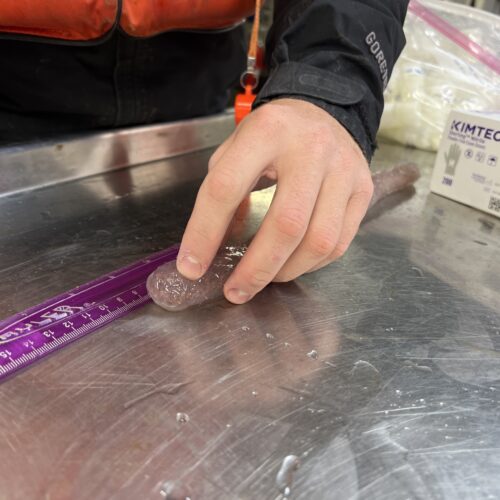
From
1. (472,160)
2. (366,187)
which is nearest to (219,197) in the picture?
(366,187)

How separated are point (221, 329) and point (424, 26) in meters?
0.88

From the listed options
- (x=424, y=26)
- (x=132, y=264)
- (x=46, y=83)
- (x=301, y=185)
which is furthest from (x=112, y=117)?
(x=424, y=26)

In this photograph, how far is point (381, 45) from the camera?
1.91ft

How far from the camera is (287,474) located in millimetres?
315

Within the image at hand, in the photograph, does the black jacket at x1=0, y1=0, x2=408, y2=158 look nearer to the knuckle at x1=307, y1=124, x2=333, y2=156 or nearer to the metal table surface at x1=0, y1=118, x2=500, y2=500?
the knuckle at x1=307, y1=124, x2=333, y2=156

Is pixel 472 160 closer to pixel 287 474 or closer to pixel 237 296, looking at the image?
pixel 237 296

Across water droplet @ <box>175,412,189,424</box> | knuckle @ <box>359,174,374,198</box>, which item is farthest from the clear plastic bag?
water droplet @ <box>175,412,189,424</box>

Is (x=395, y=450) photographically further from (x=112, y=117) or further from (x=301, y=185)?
(x=112, y=117)

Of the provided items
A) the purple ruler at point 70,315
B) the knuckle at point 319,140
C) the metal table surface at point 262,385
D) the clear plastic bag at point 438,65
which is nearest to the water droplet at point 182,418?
the metal table surface at point 262,385

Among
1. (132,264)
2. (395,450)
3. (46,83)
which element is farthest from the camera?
(46,83)

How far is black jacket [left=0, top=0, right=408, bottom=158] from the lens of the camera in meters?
0.53

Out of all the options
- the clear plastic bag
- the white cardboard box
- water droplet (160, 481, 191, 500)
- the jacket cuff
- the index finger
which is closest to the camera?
water droplet (160, 481, 191, 500)

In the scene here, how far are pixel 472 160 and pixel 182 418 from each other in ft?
2.00

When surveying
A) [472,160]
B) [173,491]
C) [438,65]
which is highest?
[438,65]
